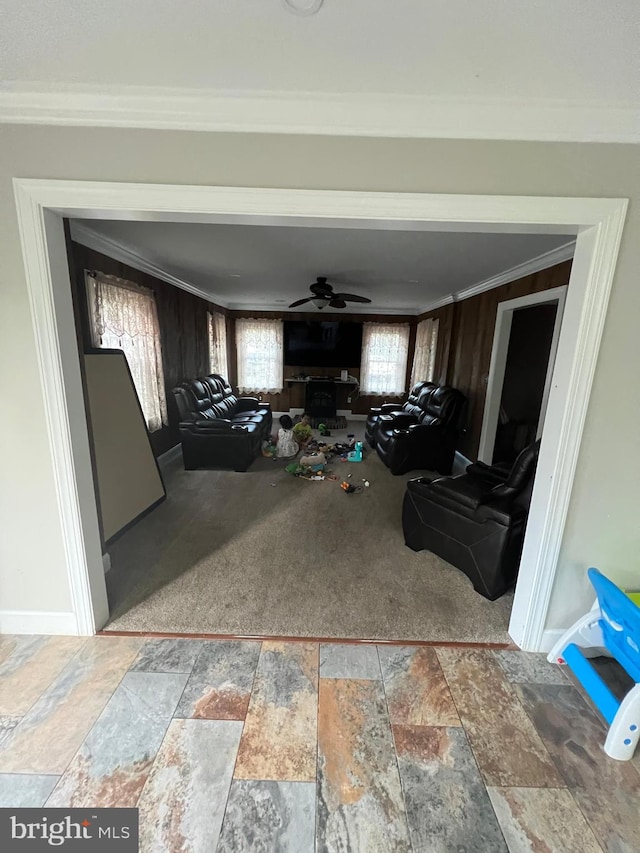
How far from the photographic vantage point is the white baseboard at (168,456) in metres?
4.29

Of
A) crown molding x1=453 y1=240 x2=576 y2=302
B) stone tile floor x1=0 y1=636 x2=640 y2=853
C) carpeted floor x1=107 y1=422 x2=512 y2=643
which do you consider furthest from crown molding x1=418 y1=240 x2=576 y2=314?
stone tile floor x1=0 y1=636 x2=640 y2=853

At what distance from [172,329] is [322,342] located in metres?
3.27

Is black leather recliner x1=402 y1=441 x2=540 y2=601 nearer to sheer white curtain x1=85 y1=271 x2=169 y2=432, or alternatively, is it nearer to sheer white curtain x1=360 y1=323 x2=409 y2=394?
sheer white curtain x1=85 y1=271 x2=169 y2=432

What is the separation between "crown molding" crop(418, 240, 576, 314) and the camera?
294cm

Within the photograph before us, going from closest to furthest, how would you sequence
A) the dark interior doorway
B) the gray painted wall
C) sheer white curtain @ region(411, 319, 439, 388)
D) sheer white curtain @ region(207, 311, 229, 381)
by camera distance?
the gray painted wall
the dark interior doorway
sheer white curtain @ region(411, 319, 439, 388)
sheer white curtain @ region(207, 311, 229, 381)

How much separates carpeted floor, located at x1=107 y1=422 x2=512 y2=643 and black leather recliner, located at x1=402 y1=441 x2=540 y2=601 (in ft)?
0.44

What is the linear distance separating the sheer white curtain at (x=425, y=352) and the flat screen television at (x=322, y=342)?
46.4 inches

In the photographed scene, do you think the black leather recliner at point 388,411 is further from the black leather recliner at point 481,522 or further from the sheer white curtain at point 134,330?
the sheer white curtain at point 134,330

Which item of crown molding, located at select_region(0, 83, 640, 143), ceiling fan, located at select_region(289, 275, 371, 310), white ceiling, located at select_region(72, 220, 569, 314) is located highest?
white ceiling, located at select_region(72, 220, 569, 314)

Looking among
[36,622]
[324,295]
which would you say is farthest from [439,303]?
[36,622]

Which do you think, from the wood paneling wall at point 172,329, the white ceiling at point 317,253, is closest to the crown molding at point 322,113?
the white ceiling at point 317,253

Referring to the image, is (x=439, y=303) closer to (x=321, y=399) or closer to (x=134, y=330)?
(x=321, y=399)

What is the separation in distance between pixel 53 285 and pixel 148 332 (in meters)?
2.64

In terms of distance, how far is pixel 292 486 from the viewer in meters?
3.80
